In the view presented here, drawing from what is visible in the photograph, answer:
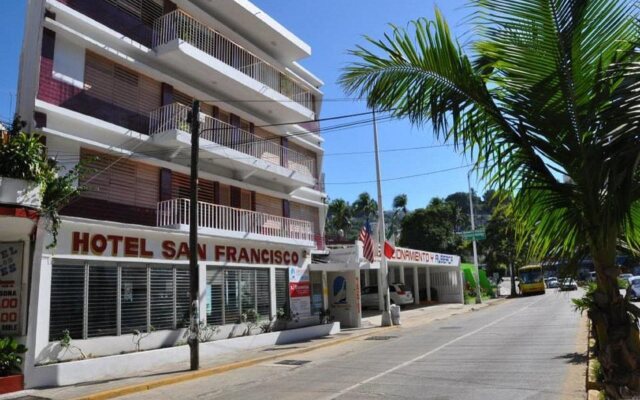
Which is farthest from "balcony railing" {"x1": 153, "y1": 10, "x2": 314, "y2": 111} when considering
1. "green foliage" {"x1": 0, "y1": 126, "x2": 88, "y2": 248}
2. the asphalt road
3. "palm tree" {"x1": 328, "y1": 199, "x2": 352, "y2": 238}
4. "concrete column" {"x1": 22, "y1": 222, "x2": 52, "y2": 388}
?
"palm tree" {"x1": 328, "y1": 199, "x2": 352, "y2": 238}

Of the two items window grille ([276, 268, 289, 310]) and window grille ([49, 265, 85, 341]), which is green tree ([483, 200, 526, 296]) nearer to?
window grille ([276, 268, 289, 310])

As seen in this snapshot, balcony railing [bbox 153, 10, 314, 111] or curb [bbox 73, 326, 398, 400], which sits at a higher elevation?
balcony railing [bbox 153, 10, 314, 111]

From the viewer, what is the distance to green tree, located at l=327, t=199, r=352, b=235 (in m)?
79.2

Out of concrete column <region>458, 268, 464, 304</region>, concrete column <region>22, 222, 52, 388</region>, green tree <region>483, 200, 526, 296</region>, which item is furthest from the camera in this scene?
green tree <region>483, 200, 526, 296</region>

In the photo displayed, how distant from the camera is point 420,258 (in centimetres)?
3722

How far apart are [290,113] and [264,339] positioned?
35.7 feet

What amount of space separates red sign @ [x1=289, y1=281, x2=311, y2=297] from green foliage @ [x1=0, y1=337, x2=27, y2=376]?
1205cm

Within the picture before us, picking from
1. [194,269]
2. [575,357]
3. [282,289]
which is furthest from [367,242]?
[575,357]

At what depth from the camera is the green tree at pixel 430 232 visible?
6353 centimetres

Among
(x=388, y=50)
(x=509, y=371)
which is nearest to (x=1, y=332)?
(x=509, y=371)

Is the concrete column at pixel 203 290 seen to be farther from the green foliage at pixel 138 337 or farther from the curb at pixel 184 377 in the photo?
the curb at pixel 184 377

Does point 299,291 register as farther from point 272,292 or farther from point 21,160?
point 21,160

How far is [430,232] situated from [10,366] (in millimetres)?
55509

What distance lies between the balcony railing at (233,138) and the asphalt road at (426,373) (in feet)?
26.6
